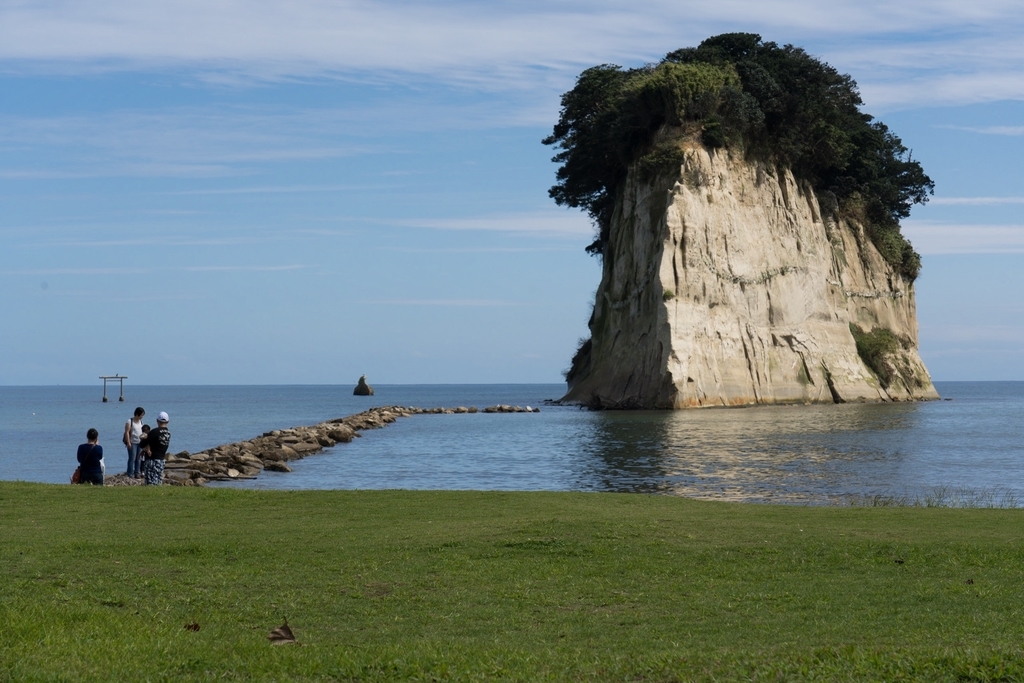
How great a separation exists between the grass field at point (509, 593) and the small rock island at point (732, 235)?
51.7 metres

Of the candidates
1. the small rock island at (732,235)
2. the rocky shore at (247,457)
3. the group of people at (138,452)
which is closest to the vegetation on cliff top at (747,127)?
the small rock island at (732,235)

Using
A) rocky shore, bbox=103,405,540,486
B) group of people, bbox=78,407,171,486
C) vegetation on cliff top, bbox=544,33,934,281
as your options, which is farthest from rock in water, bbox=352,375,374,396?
group of people, bbox=78,407,171,486

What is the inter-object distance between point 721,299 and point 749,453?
3337cm

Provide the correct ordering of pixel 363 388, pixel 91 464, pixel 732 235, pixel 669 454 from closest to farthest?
pixel 91 464 < pixel 669 454 < pixel 732 235 < pixel 363 388

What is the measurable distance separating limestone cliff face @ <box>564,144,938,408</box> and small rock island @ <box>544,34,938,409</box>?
13 centimetres

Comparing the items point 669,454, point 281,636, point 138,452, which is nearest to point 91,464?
point 138,452

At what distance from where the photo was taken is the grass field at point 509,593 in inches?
352

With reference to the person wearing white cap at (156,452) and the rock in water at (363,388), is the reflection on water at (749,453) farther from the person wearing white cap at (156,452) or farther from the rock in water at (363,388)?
the rock in water at (363,388)

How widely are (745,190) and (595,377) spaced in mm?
16852

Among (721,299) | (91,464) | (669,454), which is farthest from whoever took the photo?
(721,299)

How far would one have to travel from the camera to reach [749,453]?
39.4 meters

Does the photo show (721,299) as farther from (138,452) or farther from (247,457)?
(138,452)

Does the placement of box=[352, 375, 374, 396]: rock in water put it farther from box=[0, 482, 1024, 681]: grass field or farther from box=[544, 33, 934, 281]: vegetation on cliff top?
box=[0, 482, 1024, 681]: grass field

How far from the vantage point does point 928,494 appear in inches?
1096
